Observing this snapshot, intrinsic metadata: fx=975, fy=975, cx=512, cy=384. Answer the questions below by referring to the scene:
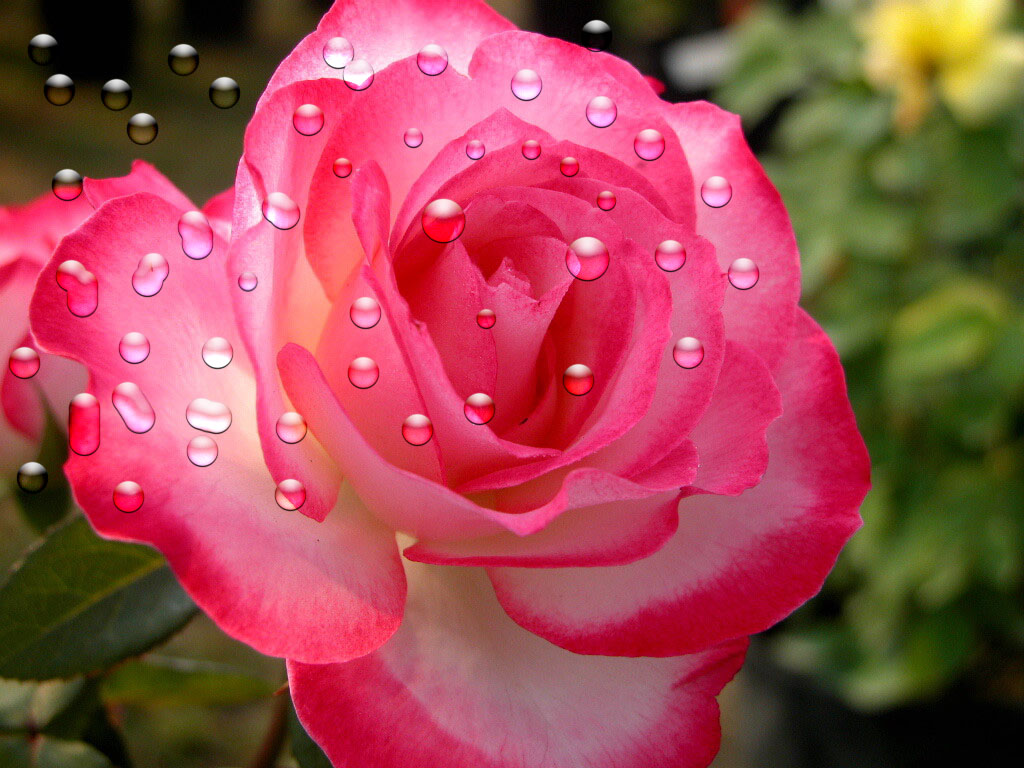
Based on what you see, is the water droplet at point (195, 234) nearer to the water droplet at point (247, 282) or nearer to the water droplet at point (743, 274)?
the water droplet at point (247, 282)

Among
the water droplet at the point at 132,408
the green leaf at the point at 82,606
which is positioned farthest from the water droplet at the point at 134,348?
the green leaf at the point at 82,606

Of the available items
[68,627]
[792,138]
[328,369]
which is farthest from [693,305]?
[792,138]

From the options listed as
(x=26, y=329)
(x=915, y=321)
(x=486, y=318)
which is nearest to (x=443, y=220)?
(x=486, y=318)

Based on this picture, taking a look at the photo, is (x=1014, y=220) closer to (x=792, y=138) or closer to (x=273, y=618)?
(x=792, y=138)

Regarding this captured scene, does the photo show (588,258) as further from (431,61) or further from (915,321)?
(915,321)

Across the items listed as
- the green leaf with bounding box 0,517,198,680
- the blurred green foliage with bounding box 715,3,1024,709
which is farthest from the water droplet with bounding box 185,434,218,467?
the blurred green foliage with bounding box 715,3,1024,709
